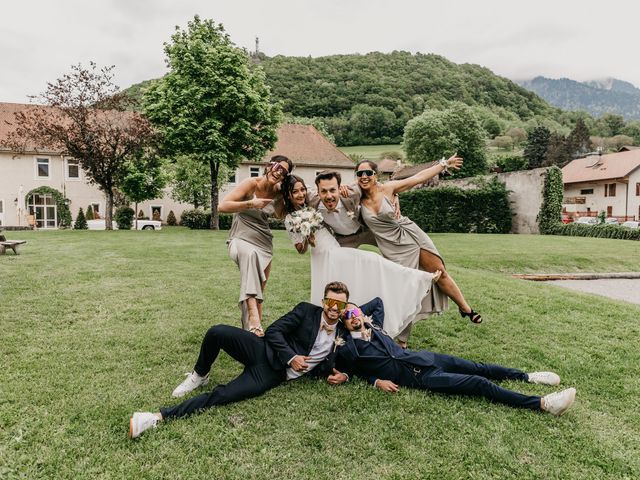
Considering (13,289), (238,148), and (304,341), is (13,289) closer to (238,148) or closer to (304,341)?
(304,341)

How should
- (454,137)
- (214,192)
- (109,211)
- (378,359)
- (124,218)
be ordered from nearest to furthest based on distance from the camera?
1. (378,359)
2. (109,211)
3. (214,192)
4. (124,218)
5. (454,137)

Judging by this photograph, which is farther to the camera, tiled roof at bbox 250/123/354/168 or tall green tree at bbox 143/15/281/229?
tiled roof at bbox 250/123/354/168

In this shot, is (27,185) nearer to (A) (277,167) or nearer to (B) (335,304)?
(A) (277,167)

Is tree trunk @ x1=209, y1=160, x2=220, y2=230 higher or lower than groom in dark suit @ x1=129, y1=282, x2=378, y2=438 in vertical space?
higher

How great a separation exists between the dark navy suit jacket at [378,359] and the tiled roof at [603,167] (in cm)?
5447

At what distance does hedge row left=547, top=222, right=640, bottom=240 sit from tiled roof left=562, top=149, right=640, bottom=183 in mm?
24865

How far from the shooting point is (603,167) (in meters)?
56.3

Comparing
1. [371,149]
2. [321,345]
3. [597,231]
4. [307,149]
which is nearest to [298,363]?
[321,345]

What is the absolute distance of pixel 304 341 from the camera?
197 inches

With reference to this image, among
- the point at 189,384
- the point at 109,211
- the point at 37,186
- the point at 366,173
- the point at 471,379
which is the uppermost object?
the point at 37,186

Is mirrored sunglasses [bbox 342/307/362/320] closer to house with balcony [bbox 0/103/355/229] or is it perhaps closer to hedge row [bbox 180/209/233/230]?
hedge row [bbox 180/209/233/230]

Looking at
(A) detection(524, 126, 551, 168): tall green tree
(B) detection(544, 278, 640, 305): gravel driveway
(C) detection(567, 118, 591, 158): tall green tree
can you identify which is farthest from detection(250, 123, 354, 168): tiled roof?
(C) detection(567, 118, 591, 158): tall green tree

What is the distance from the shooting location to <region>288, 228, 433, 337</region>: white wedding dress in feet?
18.8

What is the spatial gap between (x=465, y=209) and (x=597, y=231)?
859cm
